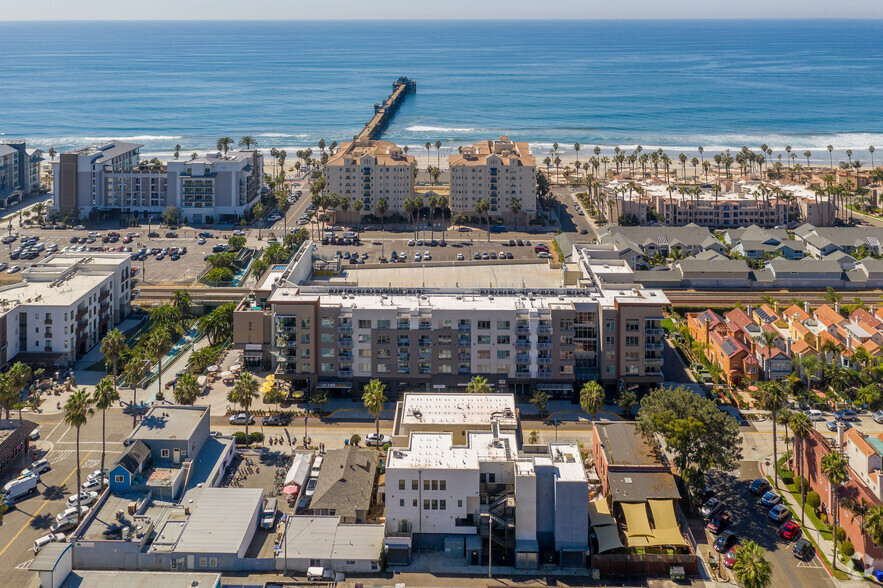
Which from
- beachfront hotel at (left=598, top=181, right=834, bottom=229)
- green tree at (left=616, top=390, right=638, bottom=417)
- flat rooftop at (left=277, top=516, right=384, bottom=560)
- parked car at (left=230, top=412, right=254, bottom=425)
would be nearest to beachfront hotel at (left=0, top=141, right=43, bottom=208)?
parked car at (left=230, top=412, right=254, bottom=425)

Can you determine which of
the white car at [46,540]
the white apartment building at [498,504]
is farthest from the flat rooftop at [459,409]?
the white car at [46,540]

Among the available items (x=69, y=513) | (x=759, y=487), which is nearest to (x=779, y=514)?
(x=759, y=487)

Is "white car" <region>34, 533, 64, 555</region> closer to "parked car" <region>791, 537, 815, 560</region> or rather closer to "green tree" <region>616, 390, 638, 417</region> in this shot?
"green tree" <region>616, 390, 638, 417</region>

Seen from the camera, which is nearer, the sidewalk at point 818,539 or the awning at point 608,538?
the sidewalk at point 818,539

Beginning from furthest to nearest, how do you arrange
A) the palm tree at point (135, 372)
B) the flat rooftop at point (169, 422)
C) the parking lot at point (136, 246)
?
the parking lot at point (136, 246), the palm tree at point (135, 372), the flat rooftop at point (169, 422)

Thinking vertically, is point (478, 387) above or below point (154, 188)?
below

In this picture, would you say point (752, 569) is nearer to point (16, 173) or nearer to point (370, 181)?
point (370, 181)

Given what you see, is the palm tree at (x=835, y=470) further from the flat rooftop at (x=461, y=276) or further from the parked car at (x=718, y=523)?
the flat rooftop at (x=461, y=276)
